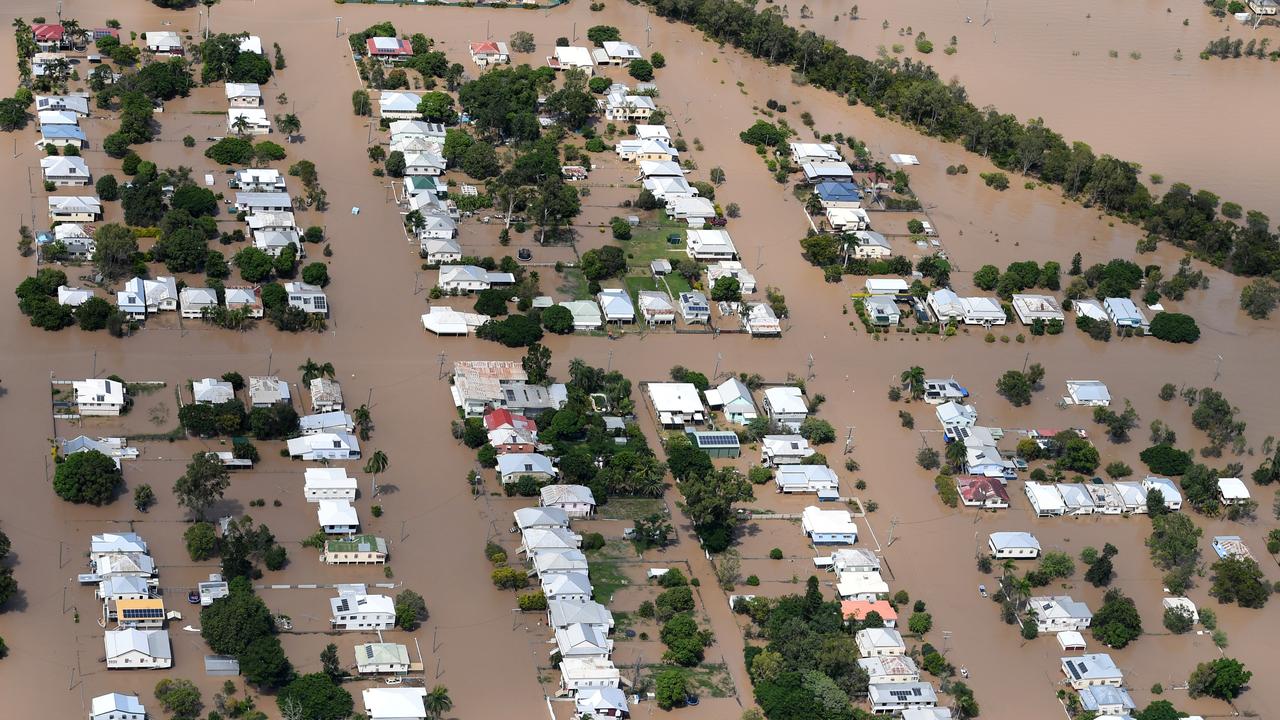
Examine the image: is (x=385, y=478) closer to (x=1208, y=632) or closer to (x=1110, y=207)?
(x=1208, y=632)

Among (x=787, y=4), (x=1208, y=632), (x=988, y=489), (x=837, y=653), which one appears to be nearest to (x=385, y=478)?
(x=837, y=653)

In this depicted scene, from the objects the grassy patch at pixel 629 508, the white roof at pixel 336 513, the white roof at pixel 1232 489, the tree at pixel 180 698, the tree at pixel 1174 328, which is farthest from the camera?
the tree at pixel 1174 328

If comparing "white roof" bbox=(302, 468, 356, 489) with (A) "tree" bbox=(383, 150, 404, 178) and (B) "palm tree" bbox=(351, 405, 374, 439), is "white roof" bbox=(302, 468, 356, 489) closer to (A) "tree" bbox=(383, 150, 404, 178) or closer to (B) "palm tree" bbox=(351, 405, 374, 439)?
(B) "palm tree" bbox=(351, 405, 374, 439)

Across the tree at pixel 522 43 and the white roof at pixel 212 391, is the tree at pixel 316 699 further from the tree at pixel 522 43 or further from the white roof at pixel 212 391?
the tree at pixel 522 43

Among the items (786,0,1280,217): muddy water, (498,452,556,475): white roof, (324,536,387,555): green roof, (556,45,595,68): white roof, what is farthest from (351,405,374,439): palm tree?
(786,0,1280,217): muddy water

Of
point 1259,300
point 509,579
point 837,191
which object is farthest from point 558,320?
point 1259,300

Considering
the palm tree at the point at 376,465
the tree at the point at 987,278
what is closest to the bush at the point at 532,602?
the palm tree at the point at 376,465

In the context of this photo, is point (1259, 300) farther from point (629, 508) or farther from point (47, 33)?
point (47, 33)
